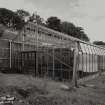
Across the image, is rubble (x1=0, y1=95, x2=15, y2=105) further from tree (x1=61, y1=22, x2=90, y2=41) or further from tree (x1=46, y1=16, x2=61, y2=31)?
tree (x1=61, y1=22, x2=90, y2=41)

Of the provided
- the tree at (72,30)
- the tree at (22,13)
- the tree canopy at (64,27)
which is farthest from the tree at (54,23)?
the tree at (22,13)

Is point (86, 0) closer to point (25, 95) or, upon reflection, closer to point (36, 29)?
point (36, 29)

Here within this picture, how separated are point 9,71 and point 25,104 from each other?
7811 mm

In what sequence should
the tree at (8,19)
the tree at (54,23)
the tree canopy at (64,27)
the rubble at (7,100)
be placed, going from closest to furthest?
1. the rubble at (7,100)
2. the tree at (8,19)
3. the tree at (54,23)
4. the tree canopy at (64,27)

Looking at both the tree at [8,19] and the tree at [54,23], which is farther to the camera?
the tree at [54,23]

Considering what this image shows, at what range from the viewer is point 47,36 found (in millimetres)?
12461

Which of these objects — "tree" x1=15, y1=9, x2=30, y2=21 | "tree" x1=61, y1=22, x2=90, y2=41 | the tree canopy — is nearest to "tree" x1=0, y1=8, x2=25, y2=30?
"tree" x1=15, y1=9, x2=30, y2=21

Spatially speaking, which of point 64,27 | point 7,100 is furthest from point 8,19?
point 7,100

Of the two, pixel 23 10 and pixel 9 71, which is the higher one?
pixel 23 10

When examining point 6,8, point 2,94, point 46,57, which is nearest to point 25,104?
point 2,94

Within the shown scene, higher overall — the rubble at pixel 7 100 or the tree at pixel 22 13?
the tree at pixel 22 13

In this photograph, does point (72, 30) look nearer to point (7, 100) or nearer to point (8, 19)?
point (8, 19)

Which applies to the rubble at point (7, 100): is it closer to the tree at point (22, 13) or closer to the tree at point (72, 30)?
the tree at point (72, 30)

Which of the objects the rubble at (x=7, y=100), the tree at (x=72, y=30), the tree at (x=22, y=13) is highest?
the tree at (x=22, y=13)
